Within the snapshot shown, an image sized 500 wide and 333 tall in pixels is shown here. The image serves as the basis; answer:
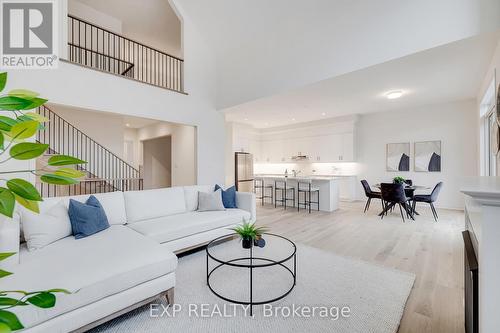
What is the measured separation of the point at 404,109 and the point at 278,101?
3.79m

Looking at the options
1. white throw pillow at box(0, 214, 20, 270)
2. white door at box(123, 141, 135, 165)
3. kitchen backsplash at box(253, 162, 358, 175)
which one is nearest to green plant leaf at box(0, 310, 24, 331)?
white throw pillow at box(0, 214, 20, 270)

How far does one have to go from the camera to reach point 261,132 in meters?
9.87

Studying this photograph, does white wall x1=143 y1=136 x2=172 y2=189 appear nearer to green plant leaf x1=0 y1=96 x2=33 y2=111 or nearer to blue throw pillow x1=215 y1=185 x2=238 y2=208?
blue throw pillow x1=215 y1=185 x2=238 y2=208

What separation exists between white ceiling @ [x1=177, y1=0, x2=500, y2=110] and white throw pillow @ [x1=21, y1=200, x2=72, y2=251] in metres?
4.23

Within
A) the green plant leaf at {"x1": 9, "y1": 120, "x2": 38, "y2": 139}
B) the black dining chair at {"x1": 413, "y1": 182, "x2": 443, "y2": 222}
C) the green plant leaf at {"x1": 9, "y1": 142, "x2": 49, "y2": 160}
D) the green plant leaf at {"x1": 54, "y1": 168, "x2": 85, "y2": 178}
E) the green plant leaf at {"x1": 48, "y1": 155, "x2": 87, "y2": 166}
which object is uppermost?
the green plant leaf at {"x1": 9, "y1": 120, "x2": 38, "y2": 139}

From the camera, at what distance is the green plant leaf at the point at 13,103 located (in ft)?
1.91

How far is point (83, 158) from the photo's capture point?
589 centimetres

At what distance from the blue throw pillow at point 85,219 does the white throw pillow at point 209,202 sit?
1346 millimetres

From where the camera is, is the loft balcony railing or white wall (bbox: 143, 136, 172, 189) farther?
white wall (bbox: 143, 136, 172, 189)

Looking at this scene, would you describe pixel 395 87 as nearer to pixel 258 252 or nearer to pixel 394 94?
pixel 394 94

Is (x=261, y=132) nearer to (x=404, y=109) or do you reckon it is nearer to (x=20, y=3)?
(x=404, y=109)

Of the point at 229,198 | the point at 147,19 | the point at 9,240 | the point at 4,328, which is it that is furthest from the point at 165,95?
the point at 4,328

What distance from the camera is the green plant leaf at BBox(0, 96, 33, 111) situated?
22.9 inches

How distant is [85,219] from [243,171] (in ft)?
20.9
